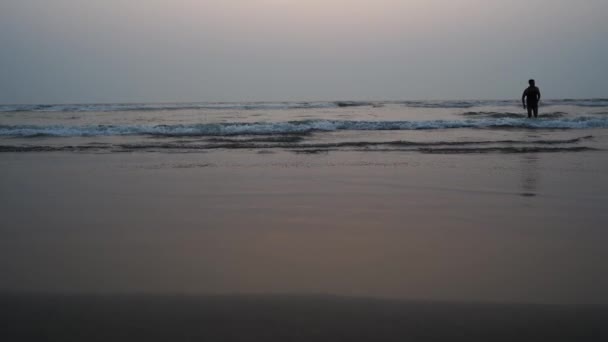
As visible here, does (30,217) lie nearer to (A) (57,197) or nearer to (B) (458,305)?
(A) (57,197)

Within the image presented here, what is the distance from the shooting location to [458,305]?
260cm

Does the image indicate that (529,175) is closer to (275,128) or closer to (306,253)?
(306,253)

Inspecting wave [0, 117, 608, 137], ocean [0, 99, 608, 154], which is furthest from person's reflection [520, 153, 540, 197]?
wave [0, 117, 608, 137]

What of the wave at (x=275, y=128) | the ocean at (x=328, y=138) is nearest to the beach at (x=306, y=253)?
the ocean at (x=328, y=138)

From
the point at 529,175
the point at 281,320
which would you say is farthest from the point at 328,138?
the point at 281,320

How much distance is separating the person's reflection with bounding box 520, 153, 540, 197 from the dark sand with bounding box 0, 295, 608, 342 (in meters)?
3.30

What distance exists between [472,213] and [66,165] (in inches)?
252

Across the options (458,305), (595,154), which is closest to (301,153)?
(595,154)

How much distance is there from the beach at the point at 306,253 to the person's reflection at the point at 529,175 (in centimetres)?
5

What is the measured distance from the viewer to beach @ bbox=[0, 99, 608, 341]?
2.46 m

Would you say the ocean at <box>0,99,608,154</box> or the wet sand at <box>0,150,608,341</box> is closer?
the wet sand at <box>0,150,608,341</box>

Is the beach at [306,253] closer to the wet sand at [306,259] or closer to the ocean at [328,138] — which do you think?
the wet sand at [306,259]

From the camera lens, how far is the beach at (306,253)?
8.05 ft

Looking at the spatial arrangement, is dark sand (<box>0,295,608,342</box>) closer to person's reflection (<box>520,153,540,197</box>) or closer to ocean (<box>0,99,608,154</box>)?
person's reflection (<box>520,153,540,197</box>)
